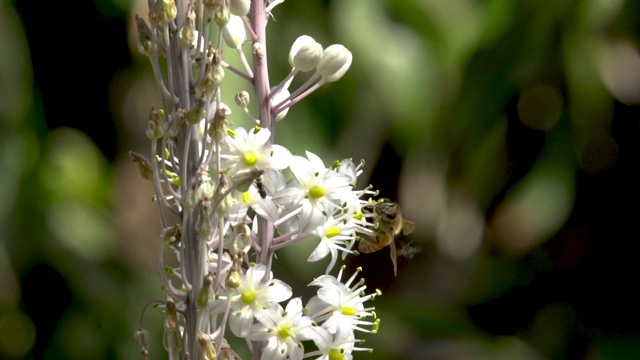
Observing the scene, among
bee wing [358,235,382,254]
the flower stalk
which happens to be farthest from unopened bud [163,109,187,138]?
bee wing [358,235,382,254]

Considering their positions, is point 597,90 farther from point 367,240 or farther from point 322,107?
point 367,240

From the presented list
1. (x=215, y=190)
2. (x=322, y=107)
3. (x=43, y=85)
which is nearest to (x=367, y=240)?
(x=215, y=190)

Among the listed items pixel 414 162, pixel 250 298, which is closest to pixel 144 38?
pixel 250 298

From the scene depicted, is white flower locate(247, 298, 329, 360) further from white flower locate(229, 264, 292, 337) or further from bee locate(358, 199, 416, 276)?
bee locate(358, 199, 416, 276)

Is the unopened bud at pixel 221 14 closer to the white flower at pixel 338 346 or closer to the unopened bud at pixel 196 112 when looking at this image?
the unopened bud at pixel 196 112

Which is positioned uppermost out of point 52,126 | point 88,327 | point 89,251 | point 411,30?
point 411,30

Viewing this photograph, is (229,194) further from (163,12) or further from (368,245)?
(368,245)

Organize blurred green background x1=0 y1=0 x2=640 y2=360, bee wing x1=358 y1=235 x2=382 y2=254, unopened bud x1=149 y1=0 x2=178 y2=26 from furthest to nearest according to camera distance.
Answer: blurred green background x1=0 y1=0 x2=640 y2=360, bee wing x1=358 y1=235 x2=382 y2=254, unopened bud x1=149 y1=0 x2=178 y2=26
